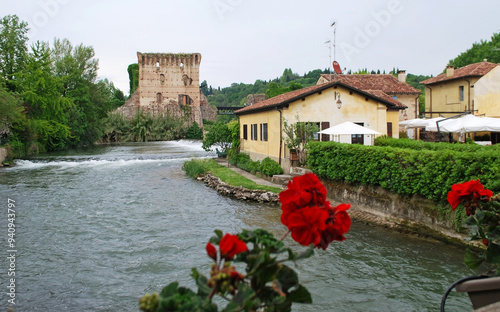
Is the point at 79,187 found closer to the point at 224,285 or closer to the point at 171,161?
the point at 171,161

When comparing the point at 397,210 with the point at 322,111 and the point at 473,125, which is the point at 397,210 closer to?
the point at 473,125

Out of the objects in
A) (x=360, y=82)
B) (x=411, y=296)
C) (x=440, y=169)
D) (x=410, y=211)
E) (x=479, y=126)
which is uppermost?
(x=360, y=82)

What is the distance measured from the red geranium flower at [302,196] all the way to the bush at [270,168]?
1593 cm

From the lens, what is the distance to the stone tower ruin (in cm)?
6806

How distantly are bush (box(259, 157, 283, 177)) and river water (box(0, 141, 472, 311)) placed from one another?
2961mm

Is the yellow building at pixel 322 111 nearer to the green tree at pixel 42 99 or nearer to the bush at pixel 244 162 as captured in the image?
the bush at pixel 244 162

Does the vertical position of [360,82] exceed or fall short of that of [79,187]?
it exceeds it

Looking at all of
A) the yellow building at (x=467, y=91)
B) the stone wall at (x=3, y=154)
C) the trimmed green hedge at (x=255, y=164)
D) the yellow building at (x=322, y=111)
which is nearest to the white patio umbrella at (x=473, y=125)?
the yellow building at (x=322, y=111)

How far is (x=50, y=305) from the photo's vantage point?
6.85 m

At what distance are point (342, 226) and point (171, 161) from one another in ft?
89.1

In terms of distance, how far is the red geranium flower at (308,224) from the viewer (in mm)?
2064

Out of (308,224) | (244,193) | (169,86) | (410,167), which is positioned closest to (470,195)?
(308,224)

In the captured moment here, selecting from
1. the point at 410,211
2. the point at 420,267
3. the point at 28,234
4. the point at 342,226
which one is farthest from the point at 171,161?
the point at 342,226

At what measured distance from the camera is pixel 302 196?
2.20 meters
